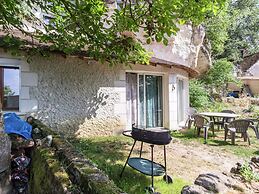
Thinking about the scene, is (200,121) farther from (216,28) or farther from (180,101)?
(216,28)

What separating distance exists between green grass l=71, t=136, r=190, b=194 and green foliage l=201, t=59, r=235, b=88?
18624 millimetres

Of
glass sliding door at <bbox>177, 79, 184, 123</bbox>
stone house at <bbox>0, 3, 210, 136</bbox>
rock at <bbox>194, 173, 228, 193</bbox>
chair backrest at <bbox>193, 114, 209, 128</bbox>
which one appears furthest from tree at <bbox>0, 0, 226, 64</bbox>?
glass sliding door at <bbox>177, 79, 184, 123</bbox>

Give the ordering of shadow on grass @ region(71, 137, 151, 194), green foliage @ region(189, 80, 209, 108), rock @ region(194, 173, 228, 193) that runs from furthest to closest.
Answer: green foliage @ region(189, 80, 209, 108), shadow on grass @ region(71, 137, 151, 194), rock @ region(194, 173, 228, 193)

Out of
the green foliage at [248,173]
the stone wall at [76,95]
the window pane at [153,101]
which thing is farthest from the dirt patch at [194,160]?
the window pane at [153,101]

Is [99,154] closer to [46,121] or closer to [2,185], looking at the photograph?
[46,121]

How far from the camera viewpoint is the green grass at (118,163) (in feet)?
16.8

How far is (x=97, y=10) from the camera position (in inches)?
264

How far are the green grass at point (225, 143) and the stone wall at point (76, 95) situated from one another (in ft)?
9.75

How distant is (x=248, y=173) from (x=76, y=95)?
250 inches

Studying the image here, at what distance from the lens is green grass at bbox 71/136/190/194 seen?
511 centimetres

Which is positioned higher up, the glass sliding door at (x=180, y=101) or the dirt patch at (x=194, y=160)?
the glass sliding door at (x=180, y=101)

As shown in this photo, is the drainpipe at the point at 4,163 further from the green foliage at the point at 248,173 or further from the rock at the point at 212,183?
the green foliage at the point at 248,173

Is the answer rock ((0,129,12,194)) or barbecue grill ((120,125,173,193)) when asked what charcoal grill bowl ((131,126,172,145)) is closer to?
barbecue grill ((120,125,173,193))

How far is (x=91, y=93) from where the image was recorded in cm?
988
